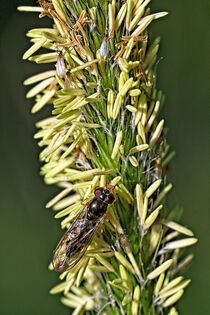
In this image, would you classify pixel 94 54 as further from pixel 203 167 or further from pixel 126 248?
pixel 203 167

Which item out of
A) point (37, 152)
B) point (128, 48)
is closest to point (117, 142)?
point (128, 48)

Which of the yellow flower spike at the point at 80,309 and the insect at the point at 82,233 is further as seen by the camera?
the yellow flower spike at the point at 80,309

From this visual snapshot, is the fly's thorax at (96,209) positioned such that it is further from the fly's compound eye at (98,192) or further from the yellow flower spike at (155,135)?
the yellow flower spike at (155,135)

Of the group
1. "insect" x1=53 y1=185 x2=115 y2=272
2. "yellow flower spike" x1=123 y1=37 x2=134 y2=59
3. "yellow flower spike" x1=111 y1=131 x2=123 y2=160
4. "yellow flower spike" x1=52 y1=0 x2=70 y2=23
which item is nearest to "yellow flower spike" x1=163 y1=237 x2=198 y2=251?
"insect" x1=53 y1=185 x2=115 y2=272

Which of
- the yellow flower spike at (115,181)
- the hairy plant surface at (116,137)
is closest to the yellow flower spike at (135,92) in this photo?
the hairy plant surface at (116,137)

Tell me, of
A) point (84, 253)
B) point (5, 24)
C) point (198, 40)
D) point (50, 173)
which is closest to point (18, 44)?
point (5, 24)

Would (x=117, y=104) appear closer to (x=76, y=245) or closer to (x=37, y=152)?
(x=76, y=245)
